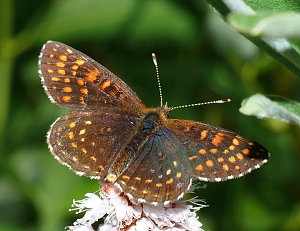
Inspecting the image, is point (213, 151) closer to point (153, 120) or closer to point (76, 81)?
point (153, 120)

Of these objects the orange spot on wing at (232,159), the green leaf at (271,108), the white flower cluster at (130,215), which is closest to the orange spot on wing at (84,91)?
the white flower cluster at (130,215)

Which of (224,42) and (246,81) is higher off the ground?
(224,42)

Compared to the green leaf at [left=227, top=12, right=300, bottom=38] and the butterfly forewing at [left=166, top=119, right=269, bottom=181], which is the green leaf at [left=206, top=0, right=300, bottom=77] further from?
the butterfly forewing at [left=166, top=119, right=269, bottom=181]

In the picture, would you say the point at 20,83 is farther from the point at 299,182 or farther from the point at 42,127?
the point at 299,182

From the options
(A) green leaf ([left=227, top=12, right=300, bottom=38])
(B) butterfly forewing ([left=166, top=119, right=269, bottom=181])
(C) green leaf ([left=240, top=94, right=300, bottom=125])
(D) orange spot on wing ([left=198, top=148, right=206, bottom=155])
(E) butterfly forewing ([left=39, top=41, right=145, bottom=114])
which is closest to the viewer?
(A) green leaf ([left=227, top=12, right=300, bottom=38])

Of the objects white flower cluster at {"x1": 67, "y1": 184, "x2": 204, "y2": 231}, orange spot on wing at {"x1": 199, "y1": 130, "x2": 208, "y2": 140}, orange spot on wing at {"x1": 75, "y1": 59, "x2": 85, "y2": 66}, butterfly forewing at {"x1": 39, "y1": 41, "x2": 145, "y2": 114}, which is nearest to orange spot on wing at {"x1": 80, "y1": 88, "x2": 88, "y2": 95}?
butterfly forewing at {"x1": 39, "y1": 41, "x2": 145, "y2": 114}

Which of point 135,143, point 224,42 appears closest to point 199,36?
point 224,42

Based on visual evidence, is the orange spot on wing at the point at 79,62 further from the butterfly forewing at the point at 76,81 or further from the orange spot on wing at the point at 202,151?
the orange spot on wing at the point at 202,151

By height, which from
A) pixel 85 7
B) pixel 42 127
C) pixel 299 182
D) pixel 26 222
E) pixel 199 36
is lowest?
pixel 26 222
